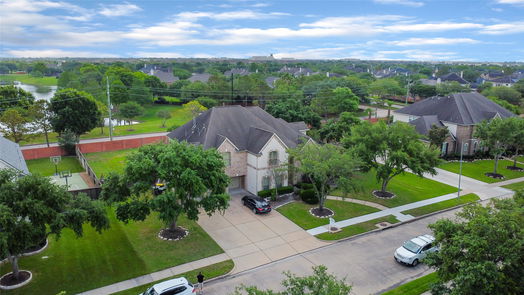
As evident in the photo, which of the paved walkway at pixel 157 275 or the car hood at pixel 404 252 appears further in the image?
the car hood at pixel 404 252

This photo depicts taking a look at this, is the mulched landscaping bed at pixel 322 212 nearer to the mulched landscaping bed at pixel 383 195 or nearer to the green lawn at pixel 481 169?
the mulched landscaping bed at pixel 383 195

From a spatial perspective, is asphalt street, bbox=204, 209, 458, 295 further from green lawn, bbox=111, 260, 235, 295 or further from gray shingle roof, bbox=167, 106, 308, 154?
gray shingle roof, bbox=167, 106, 308, 154

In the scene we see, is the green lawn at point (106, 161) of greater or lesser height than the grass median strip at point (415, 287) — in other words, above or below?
above

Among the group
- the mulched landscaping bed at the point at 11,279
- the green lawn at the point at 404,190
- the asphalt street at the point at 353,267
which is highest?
the green lawn at the point at 404,190

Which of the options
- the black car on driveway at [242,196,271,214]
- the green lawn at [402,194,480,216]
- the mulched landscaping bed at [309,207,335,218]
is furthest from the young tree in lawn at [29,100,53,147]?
the green lawn at [402,194,480,216]

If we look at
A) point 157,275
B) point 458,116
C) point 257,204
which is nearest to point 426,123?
point 458,116

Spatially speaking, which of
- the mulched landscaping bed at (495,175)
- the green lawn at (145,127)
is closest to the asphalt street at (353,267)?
the mulched landscaping bed at (495,175)
